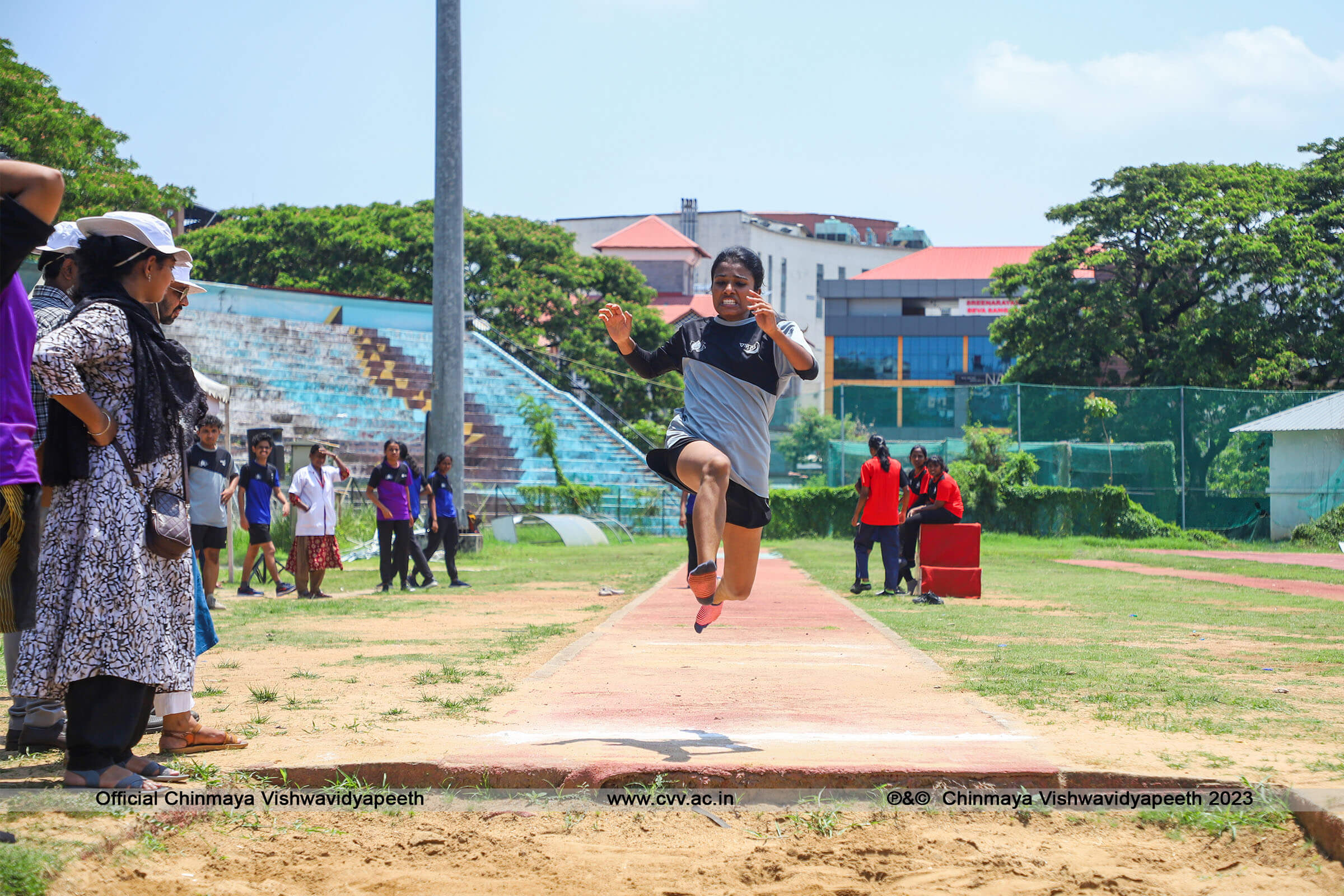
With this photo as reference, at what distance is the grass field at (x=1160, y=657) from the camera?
5223 millimetres

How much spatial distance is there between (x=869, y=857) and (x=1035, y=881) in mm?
508

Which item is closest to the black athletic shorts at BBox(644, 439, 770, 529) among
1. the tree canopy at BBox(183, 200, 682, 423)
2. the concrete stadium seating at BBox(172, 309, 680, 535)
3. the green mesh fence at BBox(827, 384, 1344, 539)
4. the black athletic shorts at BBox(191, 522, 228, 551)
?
the black athletic shorts at BBox(191, 522, 228, 551)

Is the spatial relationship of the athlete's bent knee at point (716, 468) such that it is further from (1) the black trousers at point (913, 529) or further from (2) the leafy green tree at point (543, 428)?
(2) the leafy green tree at point (543, 428)

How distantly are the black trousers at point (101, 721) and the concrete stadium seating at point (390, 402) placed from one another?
89.0ft

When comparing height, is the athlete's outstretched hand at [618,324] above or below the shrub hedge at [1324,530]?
above

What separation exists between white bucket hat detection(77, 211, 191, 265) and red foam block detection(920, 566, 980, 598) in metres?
10.0

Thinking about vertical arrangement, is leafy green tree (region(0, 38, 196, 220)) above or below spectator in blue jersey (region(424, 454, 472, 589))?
above

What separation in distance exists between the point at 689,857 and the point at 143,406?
8.46 ft

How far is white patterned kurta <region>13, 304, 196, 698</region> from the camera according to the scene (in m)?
4.12

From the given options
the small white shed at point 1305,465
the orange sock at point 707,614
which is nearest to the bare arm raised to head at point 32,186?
the orange sock at point 707,614

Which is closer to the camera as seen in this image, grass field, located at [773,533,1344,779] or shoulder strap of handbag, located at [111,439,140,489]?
shoulder strap of handbag, located at [111,439,140,489]

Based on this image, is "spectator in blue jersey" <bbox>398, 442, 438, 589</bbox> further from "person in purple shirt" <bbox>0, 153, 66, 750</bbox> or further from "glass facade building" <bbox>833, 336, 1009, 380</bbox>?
"glass facade building" <bbox>833, 336, 1009, 380</bbox>


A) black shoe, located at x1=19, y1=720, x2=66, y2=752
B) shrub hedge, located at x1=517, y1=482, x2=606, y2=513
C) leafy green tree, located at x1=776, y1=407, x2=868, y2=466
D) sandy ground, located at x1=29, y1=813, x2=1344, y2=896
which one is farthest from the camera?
leafy green tree, located at x1=776, y1=407, x2=868, y2=466

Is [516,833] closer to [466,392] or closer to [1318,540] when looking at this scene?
[1318,540]
